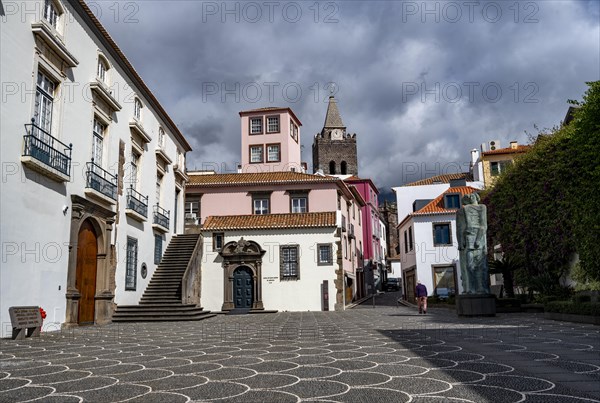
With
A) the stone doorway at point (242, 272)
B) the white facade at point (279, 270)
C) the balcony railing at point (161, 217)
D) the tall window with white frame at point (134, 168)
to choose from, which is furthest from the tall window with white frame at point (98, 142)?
the white facade at point (279, 270)

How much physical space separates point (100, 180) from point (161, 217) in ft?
23.2

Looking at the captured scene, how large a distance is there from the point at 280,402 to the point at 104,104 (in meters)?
14.8

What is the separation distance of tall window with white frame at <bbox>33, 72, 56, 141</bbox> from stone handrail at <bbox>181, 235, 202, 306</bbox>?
8.45 meters

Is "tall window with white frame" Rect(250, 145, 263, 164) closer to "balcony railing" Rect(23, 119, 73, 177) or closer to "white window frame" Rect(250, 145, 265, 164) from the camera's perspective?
"white window frame" Rect(250, 145, 265, 164)

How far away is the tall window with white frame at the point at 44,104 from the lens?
40.9 feet

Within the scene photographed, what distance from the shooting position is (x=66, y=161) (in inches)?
532

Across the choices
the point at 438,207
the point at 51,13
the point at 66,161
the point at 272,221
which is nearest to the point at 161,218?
the point at 272,221

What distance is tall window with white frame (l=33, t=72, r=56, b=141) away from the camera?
12469mm

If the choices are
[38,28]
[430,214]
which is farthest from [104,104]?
[430,214]

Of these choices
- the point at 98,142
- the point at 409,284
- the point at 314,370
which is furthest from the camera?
the point at 409,284

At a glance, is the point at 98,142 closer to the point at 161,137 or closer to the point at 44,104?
the point at 44,104

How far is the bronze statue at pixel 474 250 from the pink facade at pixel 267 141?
2168 cm

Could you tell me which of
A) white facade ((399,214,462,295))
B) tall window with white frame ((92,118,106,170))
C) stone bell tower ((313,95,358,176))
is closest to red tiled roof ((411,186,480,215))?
white facade ((399,214,462,295))

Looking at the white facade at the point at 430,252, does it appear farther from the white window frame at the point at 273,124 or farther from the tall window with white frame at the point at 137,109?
the tall window with white frame at the point at 137,109
